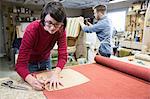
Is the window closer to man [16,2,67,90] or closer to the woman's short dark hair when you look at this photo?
man [16,2,67,90]

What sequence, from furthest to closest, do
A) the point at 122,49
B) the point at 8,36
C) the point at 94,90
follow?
the point at 8,36 < the point at 122,49 < the point at 94,90

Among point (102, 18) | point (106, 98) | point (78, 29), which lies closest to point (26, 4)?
point (78, 29)

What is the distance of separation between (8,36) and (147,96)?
5.45m

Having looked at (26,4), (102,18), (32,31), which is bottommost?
(32,31)

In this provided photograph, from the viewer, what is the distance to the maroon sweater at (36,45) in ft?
3.58

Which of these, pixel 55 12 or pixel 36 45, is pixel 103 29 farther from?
pixel 55 12

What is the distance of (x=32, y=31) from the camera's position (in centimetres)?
112

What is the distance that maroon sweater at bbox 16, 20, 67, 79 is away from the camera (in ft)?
3.58

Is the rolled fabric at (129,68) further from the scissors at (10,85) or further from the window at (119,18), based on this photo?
the window at (119,18)

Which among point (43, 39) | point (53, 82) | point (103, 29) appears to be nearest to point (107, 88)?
point (53, 82)

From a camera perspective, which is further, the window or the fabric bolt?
the window

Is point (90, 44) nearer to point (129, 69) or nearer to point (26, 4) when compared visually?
point (129, 69)

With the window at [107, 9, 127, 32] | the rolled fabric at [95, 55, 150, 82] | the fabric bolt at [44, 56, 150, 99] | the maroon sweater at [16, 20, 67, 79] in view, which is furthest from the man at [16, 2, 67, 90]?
the window at [107, 9, 127, 32]

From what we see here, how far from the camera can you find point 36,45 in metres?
1.24
